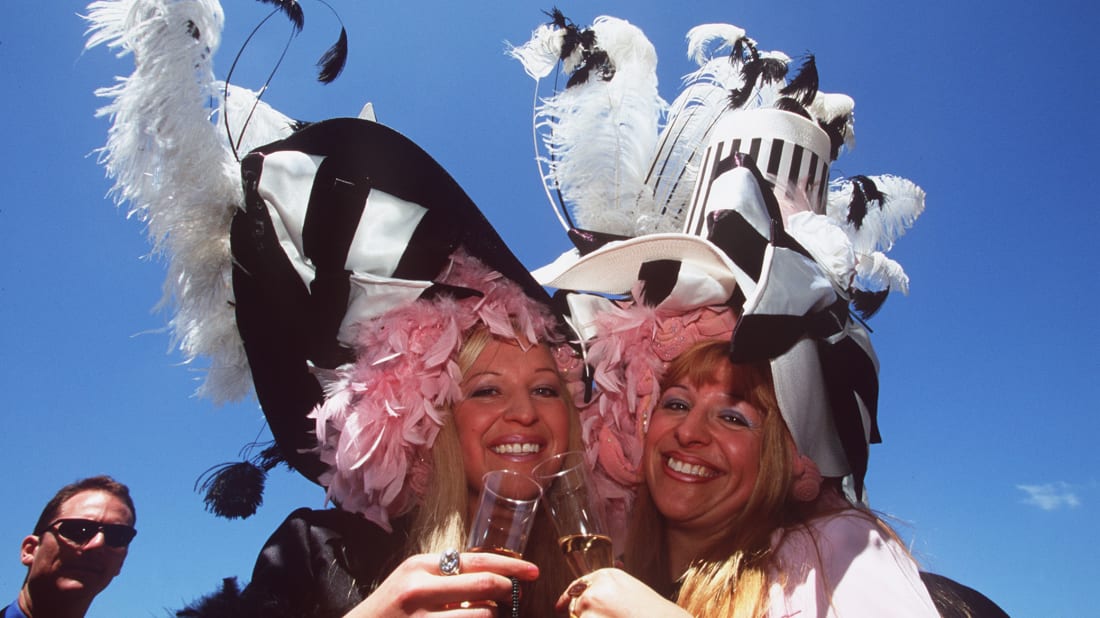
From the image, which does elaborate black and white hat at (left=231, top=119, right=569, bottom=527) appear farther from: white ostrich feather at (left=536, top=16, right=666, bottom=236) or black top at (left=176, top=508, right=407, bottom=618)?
white ostrich feather at (left=536, top=16, right=666, bottom=236)

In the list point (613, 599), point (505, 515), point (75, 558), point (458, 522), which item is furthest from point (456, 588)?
point (75, 558)

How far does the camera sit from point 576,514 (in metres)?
1.77

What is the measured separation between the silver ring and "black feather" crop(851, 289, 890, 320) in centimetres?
225

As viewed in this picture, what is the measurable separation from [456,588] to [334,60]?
2238 millimetres

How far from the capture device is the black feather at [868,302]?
309 cm

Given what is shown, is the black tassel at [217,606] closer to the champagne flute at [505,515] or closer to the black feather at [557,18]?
the champagne flute at [505,515]

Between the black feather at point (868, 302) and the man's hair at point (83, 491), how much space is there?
14.2 feet

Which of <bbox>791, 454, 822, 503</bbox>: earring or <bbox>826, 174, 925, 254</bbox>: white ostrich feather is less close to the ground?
<bbox>826, 174, 925, 254</bbox>: white ostrich feather

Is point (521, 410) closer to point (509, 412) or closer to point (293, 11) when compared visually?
point (509, 412)

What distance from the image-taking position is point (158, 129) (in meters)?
2.48

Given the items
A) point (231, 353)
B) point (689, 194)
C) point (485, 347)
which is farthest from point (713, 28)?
point (231, 353)

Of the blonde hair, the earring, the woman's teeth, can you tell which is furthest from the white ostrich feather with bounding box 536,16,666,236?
the earring

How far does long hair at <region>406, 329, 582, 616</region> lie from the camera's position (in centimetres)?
242

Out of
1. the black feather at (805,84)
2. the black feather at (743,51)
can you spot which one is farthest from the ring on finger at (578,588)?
the black feather at (743,51)
